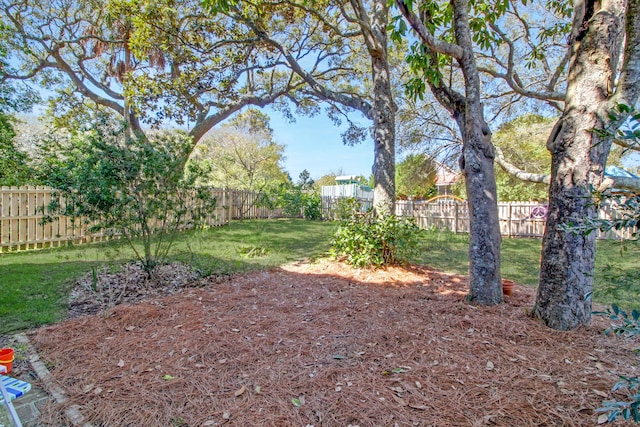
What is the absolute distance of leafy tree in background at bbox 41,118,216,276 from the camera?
3836 mm

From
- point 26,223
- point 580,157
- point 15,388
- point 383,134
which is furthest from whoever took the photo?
point 26,223

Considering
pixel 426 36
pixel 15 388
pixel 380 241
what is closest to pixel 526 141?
pixel 380 241

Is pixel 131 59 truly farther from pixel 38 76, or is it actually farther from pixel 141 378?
pixel 141 378

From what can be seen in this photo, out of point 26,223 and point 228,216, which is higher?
point 228,216

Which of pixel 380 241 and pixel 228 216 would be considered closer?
pixel 380 241

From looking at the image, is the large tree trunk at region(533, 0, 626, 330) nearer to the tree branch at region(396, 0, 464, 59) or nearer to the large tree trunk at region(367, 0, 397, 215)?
the tree branch at region(396, 0, 464, 59)

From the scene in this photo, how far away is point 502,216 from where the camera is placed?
1184cm

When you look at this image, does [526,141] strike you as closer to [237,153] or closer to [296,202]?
[296,202]

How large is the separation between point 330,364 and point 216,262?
13.4 feet

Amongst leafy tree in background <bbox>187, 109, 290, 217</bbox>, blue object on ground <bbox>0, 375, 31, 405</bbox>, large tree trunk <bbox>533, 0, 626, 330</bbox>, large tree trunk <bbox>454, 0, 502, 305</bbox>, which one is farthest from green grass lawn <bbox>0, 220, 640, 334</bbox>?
leafy tree in background <bbox>187, 109, 290, 217</bbox>

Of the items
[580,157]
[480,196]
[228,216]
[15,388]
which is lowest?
[15,388]

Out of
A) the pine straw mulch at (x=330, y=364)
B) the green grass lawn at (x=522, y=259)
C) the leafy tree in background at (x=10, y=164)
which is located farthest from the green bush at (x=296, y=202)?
→ the pine straw mulch at (x=330, y=364)

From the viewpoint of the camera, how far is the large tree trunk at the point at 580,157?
265cm

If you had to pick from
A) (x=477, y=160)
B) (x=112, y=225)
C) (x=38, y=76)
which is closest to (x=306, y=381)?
(x=477, y=160)
